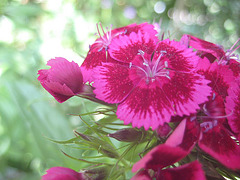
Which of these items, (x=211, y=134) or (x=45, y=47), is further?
(x=45, y=47)

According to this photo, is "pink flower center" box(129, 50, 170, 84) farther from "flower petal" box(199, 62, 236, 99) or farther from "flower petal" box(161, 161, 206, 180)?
"flower petal" box(161, 161, 206, 180)

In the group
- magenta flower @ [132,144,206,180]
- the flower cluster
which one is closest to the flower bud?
the flower cluster

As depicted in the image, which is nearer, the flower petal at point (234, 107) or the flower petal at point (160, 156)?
the flower petal at point (160, 156)

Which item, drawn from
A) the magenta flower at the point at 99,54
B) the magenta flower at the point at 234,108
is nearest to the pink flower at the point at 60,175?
the magenta flower at the point at 99,54

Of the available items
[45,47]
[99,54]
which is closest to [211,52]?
[99,54]

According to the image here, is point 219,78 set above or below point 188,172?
above

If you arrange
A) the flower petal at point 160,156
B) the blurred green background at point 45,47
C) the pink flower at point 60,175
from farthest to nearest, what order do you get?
the blurred green background at point 45,47, the pink flower at point 60,175, the flower petal at point 160,156

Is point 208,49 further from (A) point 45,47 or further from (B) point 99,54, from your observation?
(A) point 45,47

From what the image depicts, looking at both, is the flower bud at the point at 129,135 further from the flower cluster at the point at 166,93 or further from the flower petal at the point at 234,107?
the flower petal at the point at 234,107
